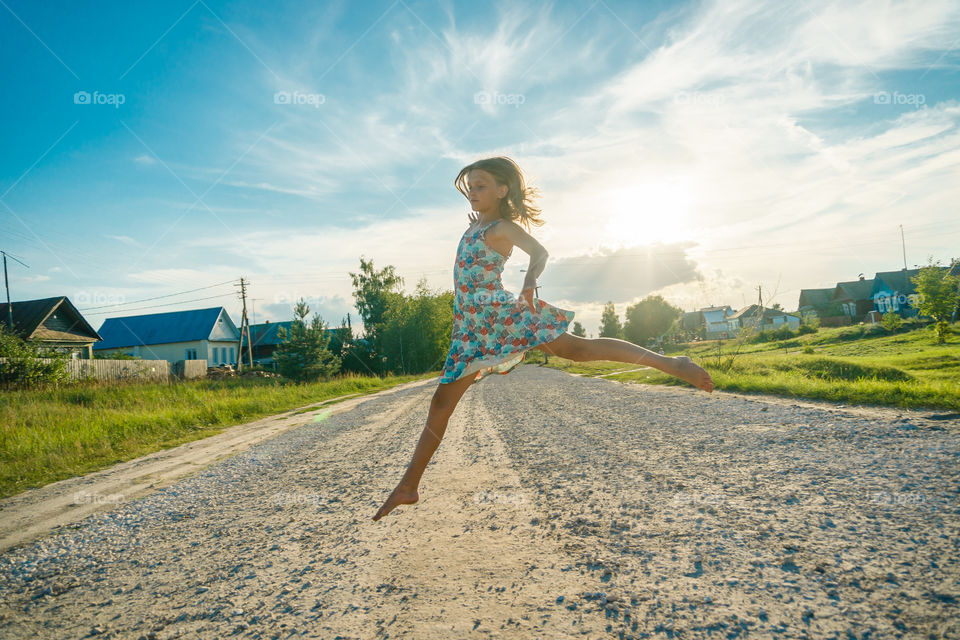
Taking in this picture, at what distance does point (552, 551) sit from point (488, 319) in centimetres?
127

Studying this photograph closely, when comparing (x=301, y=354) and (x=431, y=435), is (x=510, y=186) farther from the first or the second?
(x=301, y=354)

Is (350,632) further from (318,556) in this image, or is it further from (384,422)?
(384,422)

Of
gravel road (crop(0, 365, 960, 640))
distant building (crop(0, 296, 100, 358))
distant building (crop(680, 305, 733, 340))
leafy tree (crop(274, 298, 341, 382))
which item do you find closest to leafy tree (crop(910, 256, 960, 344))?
gravel road (crop(0, 365, 960, 640))

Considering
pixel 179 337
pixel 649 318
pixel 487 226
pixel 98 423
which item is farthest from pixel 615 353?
pixel 649 318

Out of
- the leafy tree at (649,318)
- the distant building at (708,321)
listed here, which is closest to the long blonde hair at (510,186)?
the leafy tree at (649,318)

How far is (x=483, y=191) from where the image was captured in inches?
117

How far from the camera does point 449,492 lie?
12.8ft

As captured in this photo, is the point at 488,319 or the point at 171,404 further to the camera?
the point at 171,404

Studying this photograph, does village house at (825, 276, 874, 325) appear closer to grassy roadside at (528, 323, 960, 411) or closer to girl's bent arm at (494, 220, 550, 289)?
grassy roadside at (528, 323, 960, 411)

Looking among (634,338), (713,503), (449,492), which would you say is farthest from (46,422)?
(634,338)

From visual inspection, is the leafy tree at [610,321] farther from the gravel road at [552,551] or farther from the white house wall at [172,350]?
the gravel road at [552,551]

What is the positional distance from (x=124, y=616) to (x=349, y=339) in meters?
45.4

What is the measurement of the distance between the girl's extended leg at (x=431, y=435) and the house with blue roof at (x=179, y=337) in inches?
2055

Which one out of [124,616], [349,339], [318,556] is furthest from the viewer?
[349,339]
